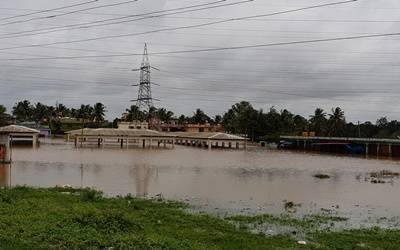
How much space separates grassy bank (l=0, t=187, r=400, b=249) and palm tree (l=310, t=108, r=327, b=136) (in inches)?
5723

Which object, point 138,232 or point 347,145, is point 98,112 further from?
point 138,232

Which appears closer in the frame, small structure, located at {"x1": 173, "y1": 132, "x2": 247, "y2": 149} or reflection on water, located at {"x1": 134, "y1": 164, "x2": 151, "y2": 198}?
reflection on water, located at {"x1": 134, "y1": 164, "x2": 151, "y2": 198}

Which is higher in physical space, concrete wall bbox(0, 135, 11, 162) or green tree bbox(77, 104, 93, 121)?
green tree bbox(77, 104, 93, 121)

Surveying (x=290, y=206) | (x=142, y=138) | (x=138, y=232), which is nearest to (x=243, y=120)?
(x=142, y=138)

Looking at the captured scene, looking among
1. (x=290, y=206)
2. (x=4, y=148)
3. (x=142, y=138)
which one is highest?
(x=142, y=138)

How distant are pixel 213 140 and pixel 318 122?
47650 mm

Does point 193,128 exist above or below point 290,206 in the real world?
above

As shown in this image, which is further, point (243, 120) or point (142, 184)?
point (243, 120)

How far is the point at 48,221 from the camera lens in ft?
50.4

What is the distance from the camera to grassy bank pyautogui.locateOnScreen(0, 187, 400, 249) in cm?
1282

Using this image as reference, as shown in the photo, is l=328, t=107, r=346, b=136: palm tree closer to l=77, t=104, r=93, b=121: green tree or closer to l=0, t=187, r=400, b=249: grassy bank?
l=77, t=104, r=93, b=121: green tree

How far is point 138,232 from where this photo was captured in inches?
574

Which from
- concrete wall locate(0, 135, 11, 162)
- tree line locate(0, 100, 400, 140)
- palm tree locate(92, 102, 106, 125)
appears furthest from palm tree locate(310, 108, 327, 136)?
concrete wall locate(0, 135, 11, 162)

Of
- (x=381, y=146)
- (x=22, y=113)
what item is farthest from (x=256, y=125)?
(x=22, y=113)
